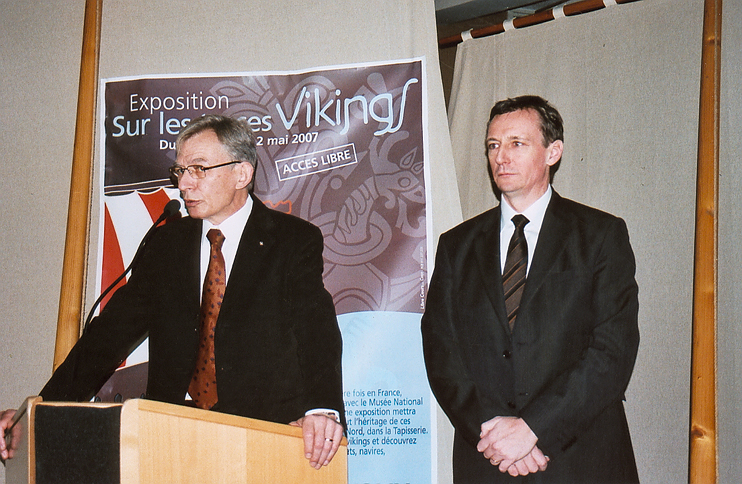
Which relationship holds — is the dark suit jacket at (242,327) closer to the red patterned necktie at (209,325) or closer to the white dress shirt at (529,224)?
the red patterned necktie at (209,325)

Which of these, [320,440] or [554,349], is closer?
[320,440]

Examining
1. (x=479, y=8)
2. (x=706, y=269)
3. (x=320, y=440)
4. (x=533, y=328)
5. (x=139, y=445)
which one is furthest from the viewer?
(x=479, y=8)

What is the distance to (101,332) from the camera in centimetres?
201

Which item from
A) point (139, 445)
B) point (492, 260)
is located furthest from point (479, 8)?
point (139, 445)

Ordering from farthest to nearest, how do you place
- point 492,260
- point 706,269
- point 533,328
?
point 492,260 → point 533,328 → point 706,269

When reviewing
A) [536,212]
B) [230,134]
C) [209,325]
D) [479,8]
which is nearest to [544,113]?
[536,212]

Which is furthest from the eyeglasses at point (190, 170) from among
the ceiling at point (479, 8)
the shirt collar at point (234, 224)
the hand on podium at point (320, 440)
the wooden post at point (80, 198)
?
the ceiling at point (479, 8)

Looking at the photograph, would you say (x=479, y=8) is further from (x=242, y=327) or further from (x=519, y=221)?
(x=242, y=327)

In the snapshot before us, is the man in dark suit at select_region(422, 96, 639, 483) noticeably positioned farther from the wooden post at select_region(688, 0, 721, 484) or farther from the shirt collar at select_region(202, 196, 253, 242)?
the shirt collar at select_region(202, 196, 253, 242)

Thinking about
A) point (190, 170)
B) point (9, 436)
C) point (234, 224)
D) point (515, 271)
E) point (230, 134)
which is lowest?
point (9, 436)

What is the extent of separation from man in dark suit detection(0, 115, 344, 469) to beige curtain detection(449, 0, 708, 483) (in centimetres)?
70

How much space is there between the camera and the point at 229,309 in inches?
76.3

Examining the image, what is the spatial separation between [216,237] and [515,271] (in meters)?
0.97

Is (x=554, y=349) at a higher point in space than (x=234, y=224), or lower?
lower
